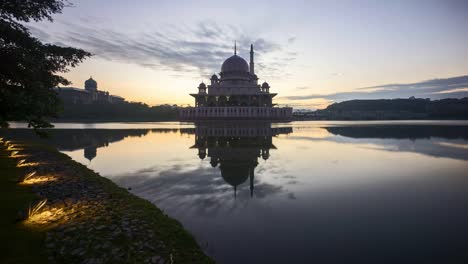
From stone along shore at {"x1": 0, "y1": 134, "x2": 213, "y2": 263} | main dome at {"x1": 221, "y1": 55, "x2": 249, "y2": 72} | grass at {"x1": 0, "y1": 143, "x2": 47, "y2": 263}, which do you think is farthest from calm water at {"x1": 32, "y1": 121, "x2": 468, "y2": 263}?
main dome at {"x1": 221, "y1": 55, "x2": 249, "y2": 72}

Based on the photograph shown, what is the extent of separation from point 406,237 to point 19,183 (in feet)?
42.8

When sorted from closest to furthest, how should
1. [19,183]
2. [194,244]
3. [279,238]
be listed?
[194,244]
[279,238]
[19,183]

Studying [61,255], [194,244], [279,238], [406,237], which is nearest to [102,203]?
[61,255]

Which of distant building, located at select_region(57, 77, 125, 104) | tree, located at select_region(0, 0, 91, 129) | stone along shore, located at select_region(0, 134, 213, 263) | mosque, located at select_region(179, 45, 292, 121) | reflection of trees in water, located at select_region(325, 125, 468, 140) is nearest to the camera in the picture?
stone along shore, located at select_region(0, 134, 213, 263)

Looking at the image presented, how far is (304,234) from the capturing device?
7.11m

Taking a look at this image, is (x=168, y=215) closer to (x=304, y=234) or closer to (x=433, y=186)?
(x=304, y=234)

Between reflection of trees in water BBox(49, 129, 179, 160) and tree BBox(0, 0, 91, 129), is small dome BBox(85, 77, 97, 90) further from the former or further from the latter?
tree BBox(0, 0, 91, 129)

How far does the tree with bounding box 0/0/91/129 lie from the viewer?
10.3 m

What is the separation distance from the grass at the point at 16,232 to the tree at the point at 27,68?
8.21 feet

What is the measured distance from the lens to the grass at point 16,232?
5.52m

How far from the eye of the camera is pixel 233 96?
347ft

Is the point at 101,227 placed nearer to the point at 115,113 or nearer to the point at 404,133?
the point at 404,133

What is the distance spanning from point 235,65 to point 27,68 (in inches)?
3851

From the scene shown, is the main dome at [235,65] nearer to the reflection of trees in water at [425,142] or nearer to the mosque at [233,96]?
the mosque at [233,96]
